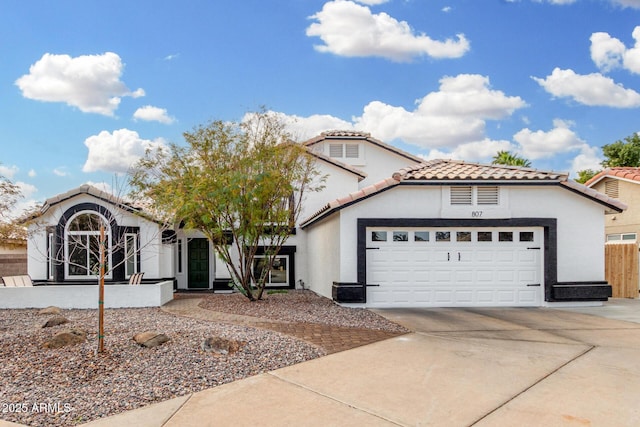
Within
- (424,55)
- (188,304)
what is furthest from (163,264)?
(424,55)

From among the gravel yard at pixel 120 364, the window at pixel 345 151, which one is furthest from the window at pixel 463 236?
the window at pixel 345 151

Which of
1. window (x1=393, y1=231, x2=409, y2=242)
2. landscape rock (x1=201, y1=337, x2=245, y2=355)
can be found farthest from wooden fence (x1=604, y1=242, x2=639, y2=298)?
landscape rock (x1=201, y1=337, x2=245, y2=355)

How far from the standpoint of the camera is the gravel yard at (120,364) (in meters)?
4.98

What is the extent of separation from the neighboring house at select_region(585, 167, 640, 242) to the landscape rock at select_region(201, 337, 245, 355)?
58.3ft

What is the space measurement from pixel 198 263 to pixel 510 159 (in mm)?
23042

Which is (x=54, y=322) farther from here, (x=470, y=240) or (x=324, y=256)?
(x=470, y=240)

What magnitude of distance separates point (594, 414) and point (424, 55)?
1455 cm

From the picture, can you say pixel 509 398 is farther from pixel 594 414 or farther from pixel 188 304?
pixel 188 304

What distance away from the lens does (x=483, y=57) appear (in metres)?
15.6

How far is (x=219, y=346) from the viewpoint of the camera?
6906mm

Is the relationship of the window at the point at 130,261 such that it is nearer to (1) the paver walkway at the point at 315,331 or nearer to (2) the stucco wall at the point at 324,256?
(1) the paver walkway at the point at 315,331

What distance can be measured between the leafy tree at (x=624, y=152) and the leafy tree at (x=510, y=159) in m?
6.48

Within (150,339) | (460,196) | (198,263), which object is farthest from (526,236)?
(198,263)

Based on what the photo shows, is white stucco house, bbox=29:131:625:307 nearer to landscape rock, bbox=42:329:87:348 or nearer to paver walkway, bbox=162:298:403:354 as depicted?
paver walkway, bbox=162:298:403:354
